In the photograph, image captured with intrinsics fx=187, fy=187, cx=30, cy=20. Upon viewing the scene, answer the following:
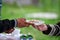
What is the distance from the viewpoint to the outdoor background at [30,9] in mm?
1184

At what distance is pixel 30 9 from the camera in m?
1.20

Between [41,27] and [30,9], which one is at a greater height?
[30,9]

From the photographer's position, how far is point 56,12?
1.23 m

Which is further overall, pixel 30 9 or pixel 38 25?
pixel 30 9

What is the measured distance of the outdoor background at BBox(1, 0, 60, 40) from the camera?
118 centimetres

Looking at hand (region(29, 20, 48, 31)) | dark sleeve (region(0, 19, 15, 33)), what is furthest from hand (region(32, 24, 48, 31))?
dark sleeve (region(0, 19, 15, 33))

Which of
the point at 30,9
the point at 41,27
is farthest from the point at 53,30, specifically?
the point at 30,9

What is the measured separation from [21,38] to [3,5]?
0.79ft

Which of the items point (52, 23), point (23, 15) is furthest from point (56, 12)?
point (23, 15)

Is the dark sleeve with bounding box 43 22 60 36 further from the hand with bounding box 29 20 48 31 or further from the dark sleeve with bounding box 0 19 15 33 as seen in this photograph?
the dark sleeve with bounding box 0 19 15 33

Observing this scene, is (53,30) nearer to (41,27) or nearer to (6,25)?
(41,27)

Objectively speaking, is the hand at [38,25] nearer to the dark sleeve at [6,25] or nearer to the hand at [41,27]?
the hand at [41,27]

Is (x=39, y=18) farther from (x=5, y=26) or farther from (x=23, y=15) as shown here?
(x=5, y=26)

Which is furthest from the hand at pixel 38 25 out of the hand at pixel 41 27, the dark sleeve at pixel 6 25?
the dark sleeve at pixel 6 25
